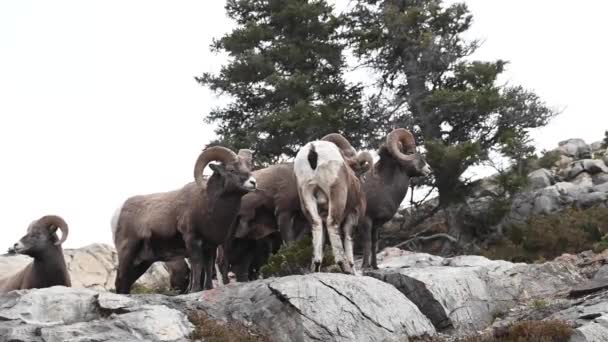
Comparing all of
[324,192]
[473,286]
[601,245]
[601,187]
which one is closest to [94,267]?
[324,192]

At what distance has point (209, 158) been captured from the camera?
43.3 feet

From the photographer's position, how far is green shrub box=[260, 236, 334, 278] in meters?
13.3

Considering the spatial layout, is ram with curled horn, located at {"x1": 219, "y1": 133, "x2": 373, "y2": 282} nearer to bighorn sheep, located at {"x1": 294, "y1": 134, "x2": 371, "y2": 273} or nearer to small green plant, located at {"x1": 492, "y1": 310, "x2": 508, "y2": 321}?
bighorn sheep, located at {"x1": 294, "y1": 134, "x2": 371, "y2": 273}

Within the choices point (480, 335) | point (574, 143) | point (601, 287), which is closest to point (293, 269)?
point (480, 335)

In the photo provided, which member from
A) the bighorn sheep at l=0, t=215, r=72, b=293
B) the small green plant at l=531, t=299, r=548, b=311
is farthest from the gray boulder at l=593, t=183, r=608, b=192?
the bighorn sheep at l=0, t=215, r=72, b=293

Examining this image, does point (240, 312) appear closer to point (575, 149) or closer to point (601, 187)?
point (601, 187)

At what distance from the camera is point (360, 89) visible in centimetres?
2955

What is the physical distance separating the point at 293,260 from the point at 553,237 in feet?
34.3

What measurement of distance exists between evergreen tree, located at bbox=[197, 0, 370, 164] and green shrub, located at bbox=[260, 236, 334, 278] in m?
13.0

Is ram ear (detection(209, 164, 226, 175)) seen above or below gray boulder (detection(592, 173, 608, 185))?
below

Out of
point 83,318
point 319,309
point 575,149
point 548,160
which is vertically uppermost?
point 575,149

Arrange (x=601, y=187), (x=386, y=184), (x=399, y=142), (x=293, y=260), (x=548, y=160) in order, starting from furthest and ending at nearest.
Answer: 1. (x=548, y=160)
2. (x=601, y=187)
3. (x=399, y=142)
4. (x=386, y=184)
5. (x=293, y=260)

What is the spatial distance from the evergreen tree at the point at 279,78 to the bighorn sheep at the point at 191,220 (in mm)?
12286

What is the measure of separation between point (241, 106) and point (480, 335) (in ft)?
63.0
